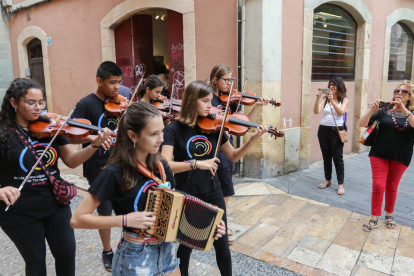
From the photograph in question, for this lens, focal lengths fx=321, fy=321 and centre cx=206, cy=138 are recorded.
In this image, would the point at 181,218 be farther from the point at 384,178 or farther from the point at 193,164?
the point at 384,178

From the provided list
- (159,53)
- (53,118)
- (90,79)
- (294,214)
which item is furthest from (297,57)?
(90,79)

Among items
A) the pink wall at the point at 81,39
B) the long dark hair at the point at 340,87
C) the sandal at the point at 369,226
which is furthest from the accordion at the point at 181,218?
the pink wall at the point at 81,39

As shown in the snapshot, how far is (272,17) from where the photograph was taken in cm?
514

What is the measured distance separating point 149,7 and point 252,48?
98.7 inches

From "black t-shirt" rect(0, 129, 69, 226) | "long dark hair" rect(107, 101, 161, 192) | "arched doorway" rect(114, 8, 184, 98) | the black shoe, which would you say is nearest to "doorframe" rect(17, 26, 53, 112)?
"arched doorway" rect(114, 8, 184, 98)

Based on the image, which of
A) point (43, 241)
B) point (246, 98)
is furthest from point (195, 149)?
point (246, 98)

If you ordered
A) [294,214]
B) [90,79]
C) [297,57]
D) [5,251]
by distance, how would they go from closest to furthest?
[5,251], [294,214], [297,57], [90,79]

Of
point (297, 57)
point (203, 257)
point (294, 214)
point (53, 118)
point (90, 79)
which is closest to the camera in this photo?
point (53, 118)

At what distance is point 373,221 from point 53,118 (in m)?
3.44

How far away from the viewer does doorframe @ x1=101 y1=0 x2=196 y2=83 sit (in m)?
5.77

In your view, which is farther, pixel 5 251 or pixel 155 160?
pixel 5 251

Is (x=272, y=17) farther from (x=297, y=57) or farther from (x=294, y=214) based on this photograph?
(x=294, y=214)

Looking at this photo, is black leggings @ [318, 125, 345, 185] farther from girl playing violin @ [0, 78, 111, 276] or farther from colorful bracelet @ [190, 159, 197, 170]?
girl playing violin @ [0, 78, 111, 276]

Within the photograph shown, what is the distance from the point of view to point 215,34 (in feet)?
18.1
